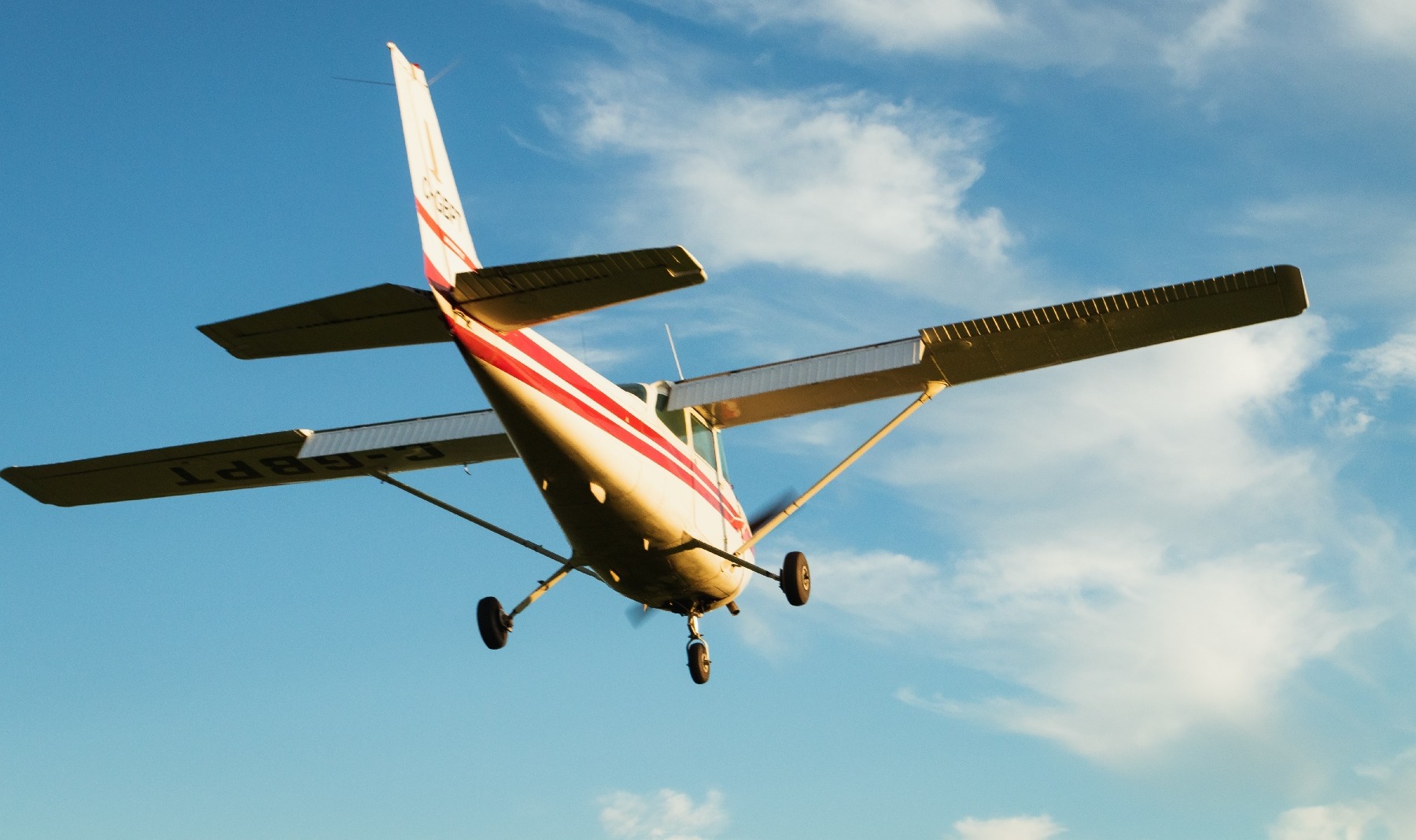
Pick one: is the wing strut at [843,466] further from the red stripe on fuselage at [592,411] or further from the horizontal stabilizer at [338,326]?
the horizontal stabilizer at [338,326]

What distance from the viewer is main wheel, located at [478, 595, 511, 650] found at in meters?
14.1

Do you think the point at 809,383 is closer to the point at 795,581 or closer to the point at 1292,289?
the point at 795,581

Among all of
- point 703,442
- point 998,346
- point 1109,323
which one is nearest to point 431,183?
point 703,442

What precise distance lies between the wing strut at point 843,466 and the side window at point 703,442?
0.81 meters

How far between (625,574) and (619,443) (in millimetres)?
1546

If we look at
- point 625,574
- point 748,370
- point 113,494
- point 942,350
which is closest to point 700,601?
point 625,574

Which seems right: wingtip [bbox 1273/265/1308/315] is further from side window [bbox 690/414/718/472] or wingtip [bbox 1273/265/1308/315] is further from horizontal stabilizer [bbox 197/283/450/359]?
horizontal stabilizer [bbox 197/283/450/359]

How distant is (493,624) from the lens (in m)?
14.0

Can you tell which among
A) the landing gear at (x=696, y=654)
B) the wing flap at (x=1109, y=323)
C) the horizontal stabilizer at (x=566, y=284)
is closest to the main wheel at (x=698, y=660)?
the landing gear at (x=696, y=654)

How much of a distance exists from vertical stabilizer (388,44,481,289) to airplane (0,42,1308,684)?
1.0 inches

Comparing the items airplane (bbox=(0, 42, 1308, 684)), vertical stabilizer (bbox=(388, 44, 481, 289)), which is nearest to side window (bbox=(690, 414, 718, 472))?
airplane (bbox=(0, 42, 1308, 684))

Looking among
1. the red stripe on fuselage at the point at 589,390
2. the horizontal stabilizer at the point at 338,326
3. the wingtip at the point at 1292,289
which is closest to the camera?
the horizontal stabilizer at the point at 338,326

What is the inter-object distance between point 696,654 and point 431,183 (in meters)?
5.53

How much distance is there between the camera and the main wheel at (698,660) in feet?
48.8
